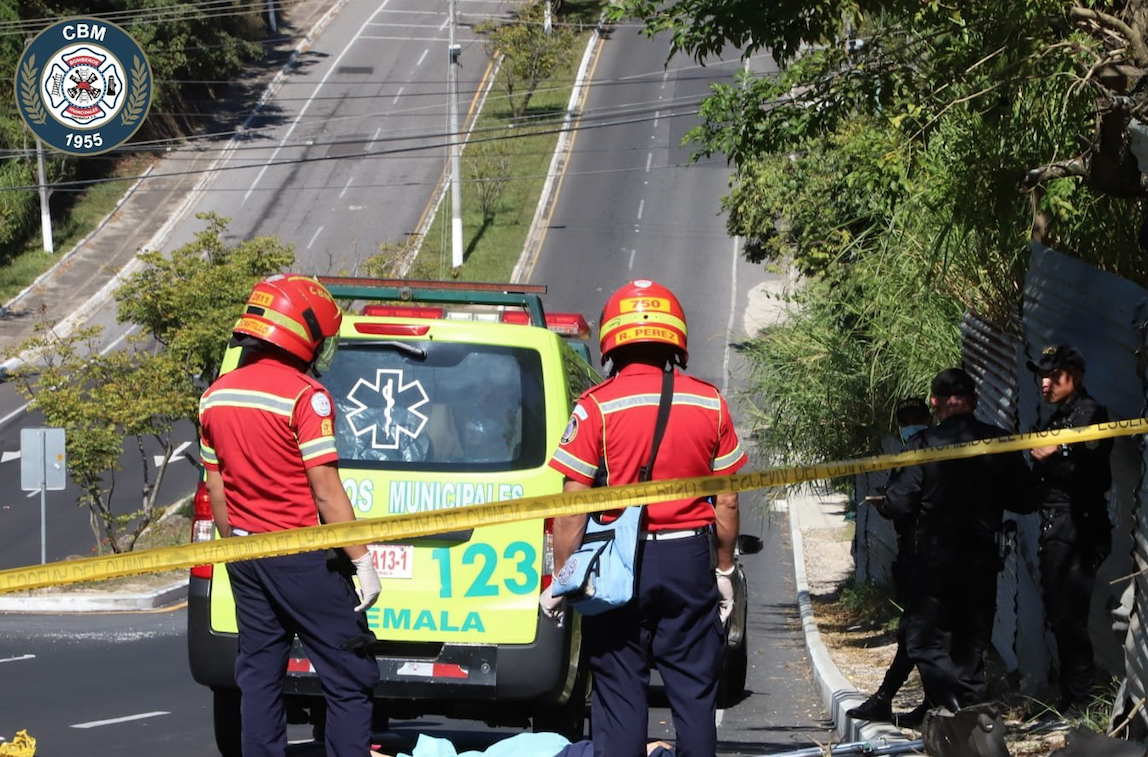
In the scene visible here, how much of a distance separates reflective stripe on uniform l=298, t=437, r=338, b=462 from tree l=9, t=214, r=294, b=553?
A: 17.9 metres

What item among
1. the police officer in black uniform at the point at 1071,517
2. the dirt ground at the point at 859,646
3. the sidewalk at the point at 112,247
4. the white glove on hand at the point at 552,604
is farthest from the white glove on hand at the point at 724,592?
the sidewalk at the point at 112,247

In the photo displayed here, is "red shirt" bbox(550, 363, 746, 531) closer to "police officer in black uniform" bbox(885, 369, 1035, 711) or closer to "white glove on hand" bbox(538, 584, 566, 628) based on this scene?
"white glove on hand" bbox(538, 584, 566, 628)

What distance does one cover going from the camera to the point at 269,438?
5.37m

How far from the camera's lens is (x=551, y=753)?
20.3ft

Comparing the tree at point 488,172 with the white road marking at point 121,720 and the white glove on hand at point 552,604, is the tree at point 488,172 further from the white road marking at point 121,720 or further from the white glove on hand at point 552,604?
the white glove on hand at point 552,604

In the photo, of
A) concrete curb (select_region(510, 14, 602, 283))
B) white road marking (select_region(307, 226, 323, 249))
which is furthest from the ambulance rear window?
white road marking (select_region(307, 226, 323, 249))

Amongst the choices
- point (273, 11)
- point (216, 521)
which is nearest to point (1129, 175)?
point (216, 521)

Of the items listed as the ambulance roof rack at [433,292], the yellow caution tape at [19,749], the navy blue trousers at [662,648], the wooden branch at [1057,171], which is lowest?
the yellow caution tape at [19,749]

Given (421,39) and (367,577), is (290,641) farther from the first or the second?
(421,39)

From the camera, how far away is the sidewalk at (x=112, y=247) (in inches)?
1683

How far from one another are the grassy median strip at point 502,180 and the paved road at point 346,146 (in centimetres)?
136

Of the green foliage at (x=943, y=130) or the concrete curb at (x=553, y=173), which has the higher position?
the concrete curb at (x=553, y=173)

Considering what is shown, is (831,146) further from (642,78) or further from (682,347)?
(642,78)

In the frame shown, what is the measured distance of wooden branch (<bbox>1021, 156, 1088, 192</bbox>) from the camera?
7953 millimetres
